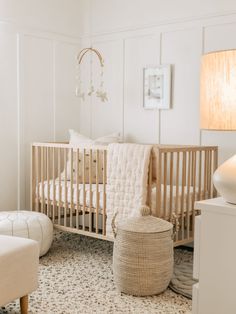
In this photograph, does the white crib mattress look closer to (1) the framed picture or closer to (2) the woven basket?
(2) the woven basket

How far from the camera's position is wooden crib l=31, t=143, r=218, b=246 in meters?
3.09

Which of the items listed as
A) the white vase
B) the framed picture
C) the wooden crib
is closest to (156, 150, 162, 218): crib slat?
the wooden crib

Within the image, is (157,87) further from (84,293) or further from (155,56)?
(84,293)

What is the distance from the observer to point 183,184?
128 inches

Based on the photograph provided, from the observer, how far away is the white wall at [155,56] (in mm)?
3580

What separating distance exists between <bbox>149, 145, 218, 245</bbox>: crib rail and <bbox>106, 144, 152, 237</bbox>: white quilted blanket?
0.24 feet

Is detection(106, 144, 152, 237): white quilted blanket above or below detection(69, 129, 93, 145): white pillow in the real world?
below

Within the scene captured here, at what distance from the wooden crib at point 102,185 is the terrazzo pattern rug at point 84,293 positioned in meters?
0.23

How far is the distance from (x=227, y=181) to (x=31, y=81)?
275 centimetres

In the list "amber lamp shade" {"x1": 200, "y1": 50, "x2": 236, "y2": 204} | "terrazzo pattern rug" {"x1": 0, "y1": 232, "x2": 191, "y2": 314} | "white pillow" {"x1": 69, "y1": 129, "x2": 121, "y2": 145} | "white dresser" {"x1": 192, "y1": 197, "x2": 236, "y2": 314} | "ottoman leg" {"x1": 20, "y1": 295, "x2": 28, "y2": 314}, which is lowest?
"terrazzo pattern rug" {"x1": 0, "y1": 232, "x2": 191, "y2": 314}

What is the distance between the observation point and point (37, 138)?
4.25 m

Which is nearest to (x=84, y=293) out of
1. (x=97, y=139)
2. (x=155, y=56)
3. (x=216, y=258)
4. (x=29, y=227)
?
(x=29, y=227)

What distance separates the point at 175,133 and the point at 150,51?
2.45 ft

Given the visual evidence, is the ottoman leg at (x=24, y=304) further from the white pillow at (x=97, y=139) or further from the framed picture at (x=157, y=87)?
the framed picture at (x=157, y=87)
